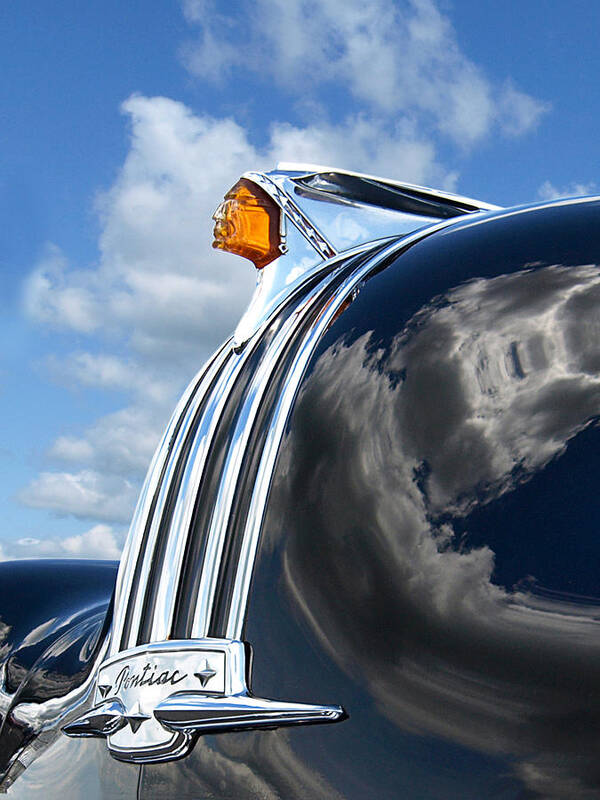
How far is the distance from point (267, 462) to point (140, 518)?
1.64ft

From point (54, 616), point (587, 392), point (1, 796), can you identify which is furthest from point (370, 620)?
point (54, 616)

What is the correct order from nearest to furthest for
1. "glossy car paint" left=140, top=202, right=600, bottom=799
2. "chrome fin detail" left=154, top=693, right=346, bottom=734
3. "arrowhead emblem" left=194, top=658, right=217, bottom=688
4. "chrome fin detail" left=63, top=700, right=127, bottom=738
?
"glossy car paint" left=140, top=202, right=600, bottom=799
"chrome fin detail" left=154, top=693, right=346, bottom=734
"arrowhead emblem" left=194, top=658, right=217, bottom=688
"chrome fin detail" left=63, top=700, right=127, bottom=738

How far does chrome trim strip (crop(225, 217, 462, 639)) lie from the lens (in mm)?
1775

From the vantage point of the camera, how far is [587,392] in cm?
160

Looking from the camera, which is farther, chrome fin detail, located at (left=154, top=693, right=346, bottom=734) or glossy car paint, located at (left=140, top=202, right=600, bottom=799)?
chrome fin detail, located at (left=154, top=693, right=346, bottom=734)

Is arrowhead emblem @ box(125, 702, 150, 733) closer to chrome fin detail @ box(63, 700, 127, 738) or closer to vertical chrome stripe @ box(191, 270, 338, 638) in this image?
chrome fin detail @ box(63, 700, 127, 738)

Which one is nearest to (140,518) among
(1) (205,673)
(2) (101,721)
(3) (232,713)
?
(2) (101,721)

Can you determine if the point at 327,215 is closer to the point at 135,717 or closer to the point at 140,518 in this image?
the point at 140,518

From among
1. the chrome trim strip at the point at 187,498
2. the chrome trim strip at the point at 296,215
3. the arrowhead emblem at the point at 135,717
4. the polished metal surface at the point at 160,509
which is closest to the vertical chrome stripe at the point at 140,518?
the polished metal surface at the point at 160,509

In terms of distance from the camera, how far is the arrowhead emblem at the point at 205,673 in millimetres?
1699

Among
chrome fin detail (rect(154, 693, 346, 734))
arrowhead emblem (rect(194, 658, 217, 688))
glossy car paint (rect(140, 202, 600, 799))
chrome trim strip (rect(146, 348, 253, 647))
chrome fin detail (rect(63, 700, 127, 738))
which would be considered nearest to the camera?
glossy car paint (rect(140, 202, 600, 799))

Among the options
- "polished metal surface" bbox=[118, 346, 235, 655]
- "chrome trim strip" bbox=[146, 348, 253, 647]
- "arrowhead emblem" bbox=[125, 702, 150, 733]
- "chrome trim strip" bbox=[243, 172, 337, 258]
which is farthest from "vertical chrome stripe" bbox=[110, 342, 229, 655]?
"chrome trim strip" bbox=[243, 172, 337, 258]

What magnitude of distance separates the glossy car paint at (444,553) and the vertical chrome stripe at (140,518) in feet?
1.51

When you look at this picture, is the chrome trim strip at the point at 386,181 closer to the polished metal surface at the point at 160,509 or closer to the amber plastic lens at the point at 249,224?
the amber plastic lens at the point at 249,224
